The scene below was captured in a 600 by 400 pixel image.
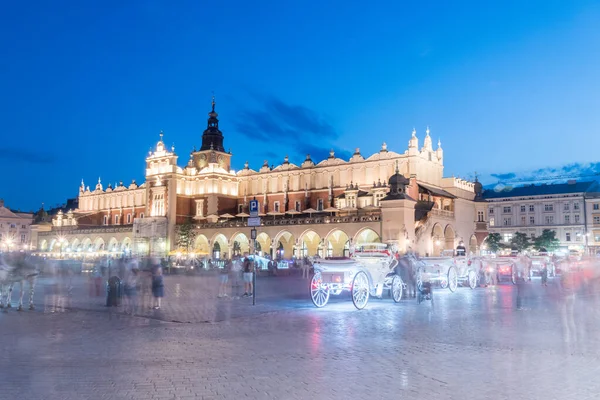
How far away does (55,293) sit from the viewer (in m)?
21.8

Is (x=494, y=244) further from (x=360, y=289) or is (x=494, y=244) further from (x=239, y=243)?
(x=360, y=289)

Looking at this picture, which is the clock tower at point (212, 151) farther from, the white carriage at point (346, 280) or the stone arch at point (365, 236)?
the white carriage at point (346, 280)

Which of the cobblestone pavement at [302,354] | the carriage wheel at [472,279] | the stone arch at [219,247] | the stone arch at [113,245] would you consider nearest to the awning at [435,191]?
the stone arch at [219,247]

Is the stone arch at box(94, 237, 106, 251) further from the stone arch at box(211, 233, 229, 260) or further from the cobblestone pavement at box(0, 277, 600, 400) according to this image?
the cobblestone pavement at box(0, 277, 600, 400)

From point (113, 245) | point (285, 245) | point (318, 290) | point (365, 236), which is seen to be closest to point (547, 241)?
point (365, 236)

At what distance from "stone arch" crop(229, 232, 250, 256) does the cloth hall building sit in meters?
0.14

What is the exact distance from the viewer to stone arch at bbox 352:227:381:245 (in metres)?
49.9

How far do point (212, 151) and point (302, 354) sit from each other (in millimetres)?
66015

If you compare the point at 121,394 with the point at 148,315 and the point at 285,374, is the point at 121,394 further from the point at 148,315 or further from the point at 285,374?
the point at 148,315

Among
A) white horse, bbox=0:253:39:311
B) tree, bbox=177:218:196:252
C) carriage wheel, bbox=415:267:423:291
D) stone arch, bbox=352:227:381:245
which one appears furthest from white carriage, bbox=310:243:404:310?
tree, bbox=177:218:196:252

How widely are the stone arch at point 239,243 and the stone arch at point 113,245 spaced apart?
69.7 ft

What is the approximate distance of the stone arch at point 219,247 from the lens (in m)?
62.8

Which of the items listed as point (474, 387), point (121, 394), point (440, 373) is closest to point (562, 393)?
point (474, 387)

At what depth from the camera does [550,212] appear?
8819cm
